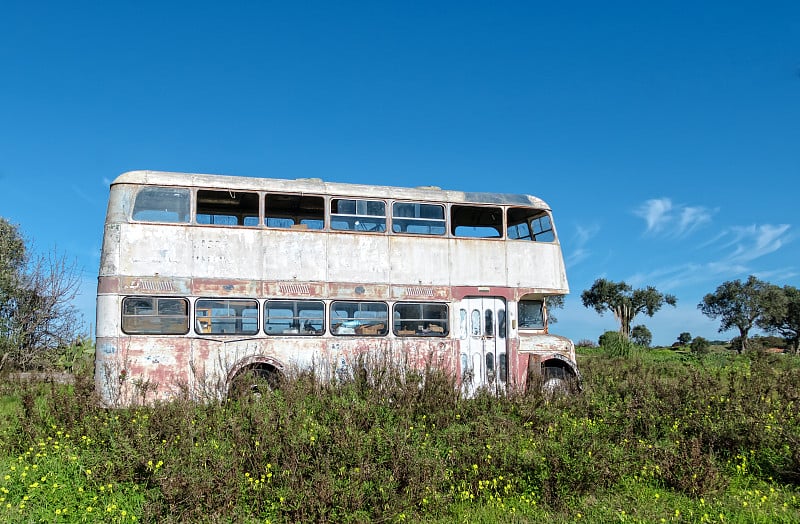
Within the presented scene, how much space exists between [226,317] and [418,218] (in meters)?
4.05

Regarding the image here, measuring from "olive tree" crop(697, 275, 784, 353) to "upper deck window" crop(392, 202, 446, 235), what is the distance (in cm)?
3860

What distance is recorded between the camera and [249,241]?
37.1ft

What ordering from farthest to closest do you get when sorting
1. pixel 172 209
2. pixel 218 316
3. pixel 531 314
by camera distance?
pixel 531 314 → pixel 172 209 → pixel 218 316

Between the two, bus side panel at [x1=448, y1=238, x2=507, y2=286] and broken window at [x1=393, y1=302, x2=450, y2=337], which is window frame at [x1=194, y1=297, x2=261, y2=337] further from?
bus side panel at [x1=448, y1=238, x2=507, y2=286]

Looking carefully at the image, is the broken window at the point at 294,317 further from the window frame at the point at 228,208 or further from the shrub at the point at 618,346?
the shrub at the point at 618,346

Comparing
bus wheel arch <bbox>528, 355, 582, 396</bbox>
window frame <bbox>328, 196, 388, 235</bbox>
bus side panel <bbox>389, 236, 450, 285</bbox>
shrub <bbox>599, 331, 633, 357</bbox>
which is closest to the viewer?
window frame <bbox>328, 196, 388, 235</bbox>

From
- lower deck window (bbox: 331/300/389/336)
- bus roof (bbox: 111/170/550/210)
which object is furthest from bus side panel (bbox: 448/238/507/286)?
lower deck window (bbox: 331/300/389/336)

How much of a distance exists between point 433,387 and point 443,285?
2750mm

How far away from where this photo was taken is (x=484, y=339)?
40.9 ft

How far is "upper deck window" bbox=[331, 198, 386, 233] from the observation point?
11.9 meters

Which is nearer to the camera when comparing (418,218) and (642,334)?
(418,218)

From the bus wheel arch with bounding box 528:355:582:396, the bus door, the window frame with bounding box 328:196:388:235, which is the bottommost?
the bus wheel arch with bounding box 528:355:582:396

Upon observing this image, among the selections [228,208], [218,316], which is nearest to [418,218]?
[228,208]

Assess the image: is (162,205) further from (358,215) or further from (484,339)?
(484,339)
